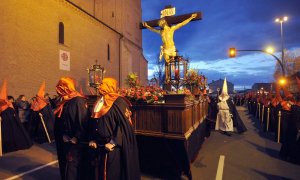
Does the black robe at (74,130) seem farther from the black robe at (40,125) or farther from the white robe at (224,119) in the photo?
the white robe at (224,119)

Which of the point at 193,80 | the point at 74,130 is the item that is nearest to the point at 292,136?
the point at 193,80

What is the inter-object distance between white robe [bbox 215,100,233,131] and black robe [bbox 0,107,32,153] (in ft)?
27.0

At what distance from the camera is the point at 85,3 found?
20.8 metres

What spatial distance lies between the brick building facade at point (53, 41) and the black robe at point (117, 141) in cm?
1058

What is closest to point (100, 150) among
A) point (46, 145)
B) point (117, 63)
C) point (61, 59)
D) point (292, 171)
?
point (292, 171)

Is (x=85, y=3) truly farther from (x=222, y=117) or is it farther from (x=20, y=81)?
(x=222, y=117)

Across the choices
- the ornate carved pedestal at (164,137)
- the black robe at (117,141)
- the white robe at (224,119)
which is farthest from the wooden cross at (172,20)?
the black robe at (117,141)

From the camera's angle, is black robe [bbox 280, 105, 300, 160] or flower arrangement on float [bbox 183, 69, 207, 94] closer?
black robe [bbox 280, 105, 300, 160]

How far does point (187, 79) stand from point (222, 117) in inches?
125

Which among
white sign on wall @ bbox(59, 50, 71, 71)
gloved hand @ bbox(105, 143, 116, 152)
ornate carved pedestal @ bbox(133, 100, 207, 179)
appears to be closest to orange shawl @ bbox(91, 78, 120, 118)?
gloved hand @ bbox(105, 143, 116, 152)

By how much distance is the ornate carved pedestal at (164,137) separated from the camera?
16.1ft

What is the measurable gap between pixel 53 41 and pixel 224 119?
11.8 meters

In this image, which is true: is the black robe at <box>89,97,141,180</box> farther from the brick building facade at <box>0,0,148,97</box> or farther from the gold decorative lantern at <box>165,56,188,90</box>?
the brick building facade at <box>0,0,148,97</box>

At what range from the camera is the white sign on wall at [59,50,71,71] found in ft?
52.3
